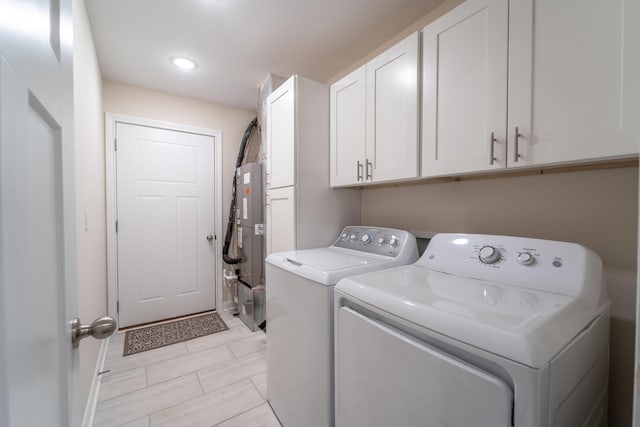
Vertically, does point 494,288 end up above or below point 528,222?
below

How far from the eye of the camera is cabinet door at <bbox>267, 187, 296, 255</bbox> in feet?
6.01

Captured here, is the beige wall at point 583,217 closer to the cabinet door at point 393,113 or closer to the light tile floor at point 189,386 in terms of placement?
the cabinet door at point 393,113

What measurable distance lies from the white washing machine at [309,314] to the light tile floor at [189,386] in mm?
223

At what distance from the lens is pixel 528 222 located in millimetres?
A: 1276

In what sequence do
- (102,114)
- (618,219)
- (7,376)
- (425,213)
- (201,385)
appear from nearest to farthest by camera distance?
(7,376) → (618,219) → (425,213) → (201,385) → (102,114)

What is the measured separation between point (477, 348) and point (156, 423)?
1785 mm

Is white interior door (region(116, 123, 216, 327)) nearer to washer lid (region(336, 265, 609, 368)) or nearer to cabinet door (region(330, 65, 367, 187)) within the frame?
cabinet door (region(330, 65, 367, 187))

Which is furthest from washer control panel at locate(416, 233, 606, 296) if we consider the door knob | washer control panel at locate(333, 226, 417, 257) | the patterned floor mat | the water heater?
the patterned floor mat

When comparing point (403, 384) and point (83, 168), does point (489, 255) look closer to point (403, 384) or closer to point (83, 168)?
point (403, 384)

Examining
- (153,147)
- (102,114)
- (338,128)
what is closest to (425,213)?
(338,128)

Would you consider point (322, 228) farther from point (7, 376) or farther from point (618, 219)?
point (7, 376)

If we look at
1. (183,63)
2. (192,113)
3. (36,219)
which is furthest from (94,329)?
(192,113)

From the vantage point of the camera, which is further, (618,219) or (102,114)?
(102,114)

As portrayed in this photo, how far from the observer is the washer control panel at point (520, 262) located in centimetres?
92
